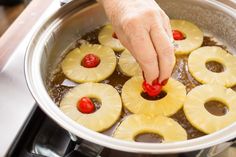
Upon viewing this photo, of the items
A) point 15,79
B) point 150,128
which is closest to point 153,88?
point 150,128

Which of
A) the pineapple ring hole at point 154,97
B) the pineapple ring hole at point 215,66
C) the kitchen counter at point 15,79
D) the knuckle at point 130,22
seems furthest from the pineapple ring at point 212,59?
the kitchen counter at point 15,79

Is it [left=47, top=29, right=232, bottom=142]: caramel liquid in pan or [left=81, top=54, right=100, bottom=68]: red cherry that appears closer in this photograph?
[left=47, top=29, right=232, bottom=142]: caramel liquid in pan

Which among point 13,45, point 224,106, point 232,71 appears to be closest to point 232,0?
point 232,71

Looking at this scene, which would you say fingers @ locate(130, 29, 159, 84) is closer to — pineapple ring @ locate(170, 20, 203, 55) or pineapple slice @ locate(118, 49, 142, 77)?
pineapple slice @ locate(118, 49, 142, 77)

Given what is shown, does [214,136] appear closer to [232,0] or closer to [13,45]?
[232,0]

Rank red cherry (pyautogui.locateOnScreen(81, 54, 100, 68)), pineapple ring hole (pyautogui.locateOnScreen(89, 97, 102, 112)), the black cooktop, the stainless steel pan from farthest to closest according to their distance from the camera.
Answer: red cherry (pyautogui.locateOnScreen(81, 54, 100, 68))
pineapple ring hole (pyautogui.locateOnScreen(89, 97, 102, 112))
the black cooktop
the stainless steel pan

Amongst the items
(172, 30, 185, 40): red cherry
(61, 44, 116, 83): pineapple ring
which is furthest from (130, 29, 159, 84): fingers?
(172, 30, 185, 40): red cherry

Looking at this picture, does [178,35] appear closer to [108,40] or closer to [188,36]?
[188,36]
